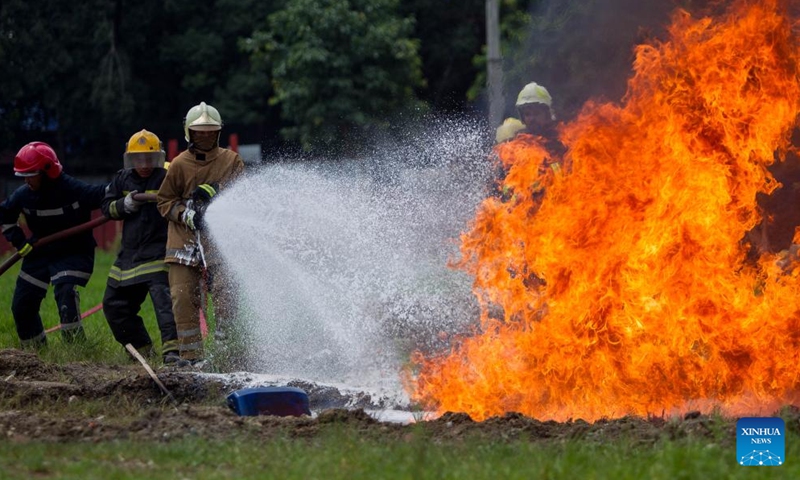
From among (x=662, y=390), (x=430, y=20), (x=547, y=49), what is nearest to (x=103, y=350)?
(x=547, y=49)

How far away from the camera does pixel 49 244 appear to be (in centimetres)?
993

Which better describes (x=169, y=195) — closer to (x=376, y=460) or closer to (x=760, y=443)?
(x=376, y=460)

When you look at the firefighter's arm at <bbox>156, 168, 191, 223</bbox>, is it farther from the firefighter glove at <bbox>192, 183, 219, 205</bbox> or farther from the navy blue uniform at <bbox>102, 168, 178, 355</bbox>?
the navy blue uniform at <bbox>102, 168, 178, 355</bbox>

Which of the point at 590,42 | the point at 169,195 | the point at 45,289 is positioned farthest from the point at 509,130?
the point at 45,289

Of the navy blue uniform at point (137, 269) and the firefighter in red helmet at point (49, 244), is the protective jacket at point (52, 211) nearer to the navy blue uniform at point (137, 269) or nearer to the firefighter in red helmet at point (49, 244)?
the firefighter in red helmet at point (49, 244)

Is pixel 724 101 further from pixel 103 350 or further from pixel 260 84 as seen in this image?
pixel 260 84

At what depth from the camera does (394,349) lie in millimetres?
8344

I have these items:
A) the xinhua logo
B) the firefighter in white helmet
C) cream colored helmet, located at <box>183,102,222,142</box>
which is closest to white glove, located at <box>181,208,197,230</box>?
cream colored helmet, located at <box>183,102,222,142</box>

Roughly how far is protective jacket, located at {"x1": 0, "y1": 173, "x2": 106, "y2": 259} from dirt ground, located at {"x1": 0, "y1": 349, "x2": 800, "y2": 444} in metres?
2.68

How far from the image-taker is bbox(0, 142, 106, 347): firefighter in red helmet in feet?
32.2

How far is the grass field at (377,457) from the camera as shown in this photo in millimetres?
4879

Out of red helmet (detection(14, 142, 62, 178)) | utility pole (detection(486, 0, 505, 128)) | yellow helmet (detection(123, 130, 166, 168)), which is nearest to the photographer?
yellow helmet (detection(123, 130, 166, 168))

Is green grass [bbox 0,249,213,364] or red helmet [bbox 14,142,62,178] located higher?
red helmet [bbox 14,142,62,178]

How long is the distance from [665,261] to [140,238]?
14.9 ft
